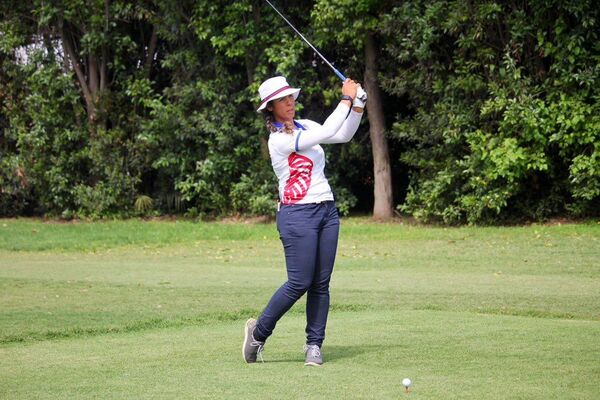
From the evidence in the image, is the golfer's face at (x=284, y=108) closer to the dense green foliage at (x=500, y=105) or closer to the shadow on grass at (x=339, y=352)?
the shadow on grass at (x=339, y=352)

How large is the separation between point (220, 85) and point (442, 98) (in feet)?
18.2

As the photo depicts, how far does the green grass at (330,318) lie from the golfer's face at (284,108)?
1757 millimetres

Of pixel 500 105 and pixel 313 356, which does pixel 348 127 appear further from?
pixel 500 105

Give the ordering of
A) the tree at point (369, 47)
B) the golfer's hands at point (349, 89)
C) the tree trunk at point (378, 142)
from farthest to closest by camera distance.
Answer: the tree trunk at point (378, 142)
the tree at point (369, 47)
the golfer's hands at point (349, 89)

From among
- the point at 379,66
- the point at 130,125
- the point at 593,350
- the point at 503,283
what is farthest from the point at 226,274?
the point at 130,125

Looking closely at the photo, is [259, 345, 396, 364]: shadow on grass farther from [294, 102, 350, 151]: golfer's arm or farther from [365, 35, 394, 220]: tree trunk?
[365, 35, 394, 220]: tree trunk

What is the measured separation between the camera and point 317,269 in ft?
25.6

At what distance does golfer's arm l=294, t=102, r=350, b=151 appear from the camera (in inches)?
291

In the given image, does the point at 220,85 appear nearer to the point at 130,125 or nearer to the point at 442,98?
the point at 130,125

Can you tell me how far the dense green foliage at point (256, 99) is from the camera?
1978 cm

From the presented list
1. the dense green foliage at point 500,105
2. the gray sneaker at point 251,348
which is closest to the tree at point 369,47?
the dense green foliage at point 500,105

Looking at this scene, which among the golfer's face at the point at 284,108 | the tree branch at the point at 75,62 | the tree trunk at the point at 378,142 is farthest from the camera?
the tree branch at the point at 75,62

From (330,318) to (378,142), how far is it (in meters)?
12.8

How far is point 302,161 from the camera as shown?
7.63m
